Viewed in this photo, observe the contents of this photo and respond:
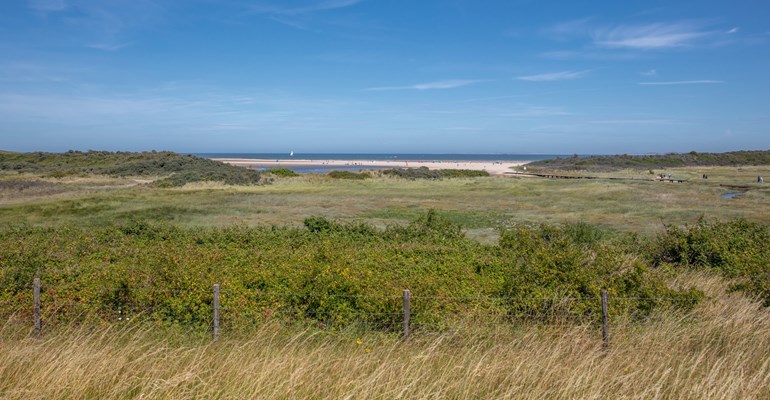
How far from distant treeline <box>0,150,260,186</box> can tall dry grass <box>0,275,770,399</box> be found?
51525 mm

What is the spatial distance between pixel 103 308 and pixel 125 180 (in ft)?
180

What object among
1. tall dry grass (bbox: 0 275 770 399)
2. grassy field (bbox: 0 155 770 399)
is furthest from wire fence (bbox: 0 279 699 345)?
tall dry grass (bbox: 0 275 770 399)

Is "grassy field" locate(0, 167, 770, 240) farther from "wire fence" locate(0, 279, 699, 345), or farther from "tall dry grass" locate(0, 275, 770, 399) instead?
"tall dry grass" locate(0, 275, 770, 399)

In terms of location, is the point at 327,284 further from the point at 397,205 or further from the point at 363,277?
the point at 397,205

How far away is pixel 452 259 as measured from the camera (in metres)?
16.8

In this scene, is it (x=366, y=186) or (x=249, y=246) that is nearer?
(x=249, y=246)

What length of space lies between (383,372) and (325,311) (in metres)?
4.86

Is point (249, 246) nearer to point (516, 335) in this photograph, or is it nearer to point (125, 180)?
point (516, 335)

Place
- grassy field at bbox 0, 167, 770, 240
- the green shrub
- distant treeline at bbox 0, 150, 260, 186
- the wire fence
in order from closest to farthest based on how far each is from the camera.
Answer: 1. the wire fence
2. the green shrub
3. grassy field at bbox 0, 167, 770, 240
4. distant treeline at bbox 0, 150, 260, 186

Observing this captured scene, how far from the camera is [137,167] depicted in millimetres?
70688

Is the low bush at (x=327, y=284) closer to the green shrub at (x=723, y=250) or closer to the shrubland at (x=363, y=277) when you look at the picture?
the shrubland at (x=363, y=277)

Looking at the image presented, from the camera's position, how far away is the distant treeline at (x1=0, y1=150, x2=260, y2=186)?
201 ft

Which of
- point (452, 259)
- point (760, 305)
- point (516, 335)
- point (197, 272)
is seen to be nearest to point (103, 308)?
point (197, 272)

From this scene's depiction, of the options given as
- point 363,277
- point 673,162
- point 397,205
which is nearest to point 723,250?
point 363,277
